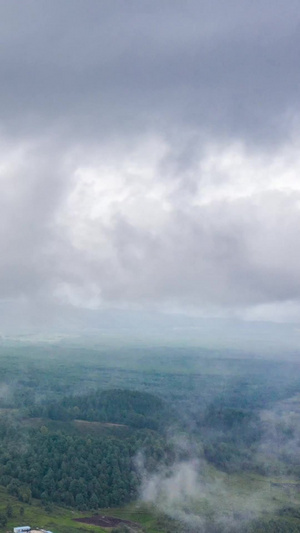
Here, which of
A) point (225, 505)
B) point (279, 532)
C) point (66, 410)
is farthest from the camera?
point (66, 410)

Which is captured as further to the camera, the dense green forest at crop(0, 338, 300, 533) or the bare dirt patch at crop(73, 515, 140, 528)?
the dense green forest at crop(0, 338, 300, 533)

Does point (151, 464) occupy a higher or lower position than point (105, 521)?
higher

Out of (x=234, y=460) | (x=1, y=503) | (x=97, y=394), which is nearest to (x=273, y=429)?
(x=234, y=460)

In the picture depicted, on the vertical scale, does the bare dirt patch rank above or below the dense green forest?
below

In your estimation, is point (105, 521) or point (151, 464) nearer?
point (105, 521)

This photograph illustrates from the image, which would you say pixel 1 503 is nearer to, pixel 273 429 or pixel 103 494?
pixel 103 494

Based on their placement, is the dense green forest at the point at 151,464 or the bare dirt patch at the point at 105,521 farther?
the dense green forest at the point at 151,464

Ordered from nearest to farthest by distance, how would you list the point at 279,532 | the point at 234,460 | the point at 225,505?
the point at 279,532
the point at 225,505
the point at 234,460

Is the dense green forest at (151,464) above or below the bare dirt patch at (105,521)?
above
